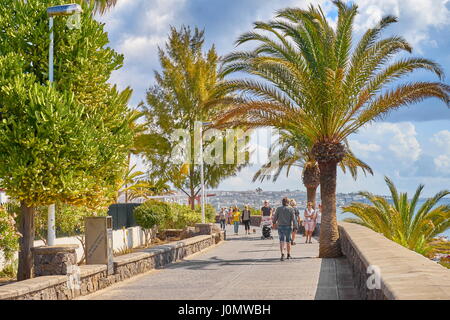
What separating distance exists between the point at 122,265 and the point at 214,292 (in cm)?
323

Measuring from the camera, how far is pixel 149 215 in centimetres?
2816

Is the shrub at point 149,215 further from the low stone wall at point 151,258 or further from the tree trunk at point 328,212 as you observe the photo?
the tree trunk at point 328,212

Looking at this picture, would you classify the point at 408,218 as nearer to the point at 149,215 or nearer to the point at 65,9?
the point at 149,215

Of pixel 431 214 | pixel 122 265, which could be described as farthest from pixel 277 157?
pixel 122 265

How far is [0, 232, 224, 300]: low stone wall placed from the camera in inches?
374

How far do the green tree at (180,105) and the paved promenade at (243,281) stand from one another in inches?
825

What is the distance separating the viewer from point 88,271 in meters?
12.0

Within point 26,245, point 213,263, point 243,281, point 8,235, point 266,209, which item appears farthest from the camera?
point 266,209

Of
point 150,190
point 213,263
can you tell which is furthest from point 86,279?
point 150,190

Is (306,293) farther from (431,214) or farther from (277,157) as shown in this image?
(277,157)

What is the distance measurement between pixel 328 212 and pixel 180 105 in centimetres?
2198

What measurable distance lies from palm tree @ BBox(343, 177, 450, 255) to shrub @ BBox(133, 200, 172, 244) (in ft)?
33.0

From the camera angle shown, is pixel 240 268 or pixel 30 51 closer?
pixel 30 51
